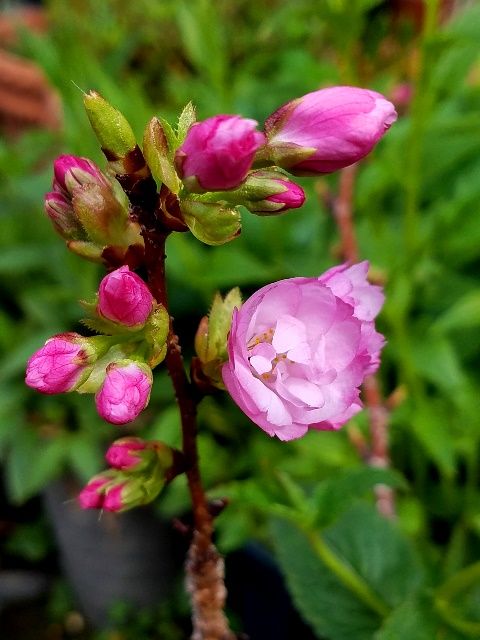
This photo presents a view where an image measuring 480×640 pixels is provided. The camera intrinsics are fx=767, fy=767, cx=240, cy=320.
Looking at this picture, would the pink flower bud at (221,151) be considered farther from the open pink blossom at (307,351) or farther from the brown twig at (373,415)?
the brown twig at (373,415)

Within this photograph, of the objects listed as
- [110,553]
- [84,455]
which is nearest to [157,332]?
[84,455]

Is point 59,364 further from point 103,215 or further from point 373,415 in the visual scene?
point 373,415

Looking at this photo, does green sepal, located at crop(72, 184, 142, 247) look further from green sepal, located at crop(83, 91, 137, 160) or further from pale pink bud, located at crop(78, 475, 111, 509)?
pale pink bud, located at crop(78, 475, 111, 509)

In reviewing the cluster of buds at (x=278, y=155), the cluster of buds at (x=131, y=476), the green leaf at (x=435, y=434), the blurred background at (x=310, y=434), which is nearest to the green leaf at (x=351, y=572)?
the blurred background at (x=310, y=434)

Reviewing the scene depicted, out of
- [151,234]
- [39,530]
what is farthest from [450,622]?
[39,530]

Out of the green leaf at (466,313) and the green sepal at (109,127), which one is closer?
the green sepal at (109,127)

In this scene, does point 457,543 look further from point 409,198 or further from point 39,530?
point 39,530

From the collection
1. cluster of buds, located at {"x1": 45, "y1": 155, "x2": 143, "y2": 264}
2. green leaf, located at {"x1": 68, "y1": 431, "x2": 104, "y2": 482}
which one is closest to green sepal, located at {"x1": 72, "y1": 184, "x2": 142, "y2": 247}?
cluster of buds, located at {"x1": 45, "y1": 155, "x2": 143, "y2": 264}
